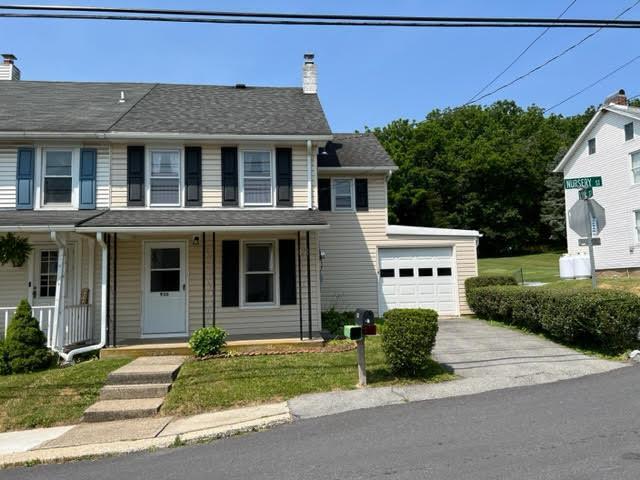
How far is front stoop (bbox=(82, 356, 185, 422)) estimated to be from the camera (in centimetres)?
711

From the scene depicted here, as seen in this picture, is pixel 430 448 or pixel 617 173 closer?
pixel 430 448

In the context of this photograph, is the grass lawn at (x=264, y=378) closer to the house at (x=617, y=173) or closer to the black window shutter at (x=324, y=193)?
the black window shutter at (x=324, y=193)

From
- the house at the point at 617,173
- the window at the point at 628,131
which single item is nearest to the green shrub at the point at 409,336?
the house at the point at 617,173

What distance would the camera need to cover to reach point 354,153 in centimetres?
1617

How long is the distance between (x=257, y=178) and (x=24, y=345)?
6253mm

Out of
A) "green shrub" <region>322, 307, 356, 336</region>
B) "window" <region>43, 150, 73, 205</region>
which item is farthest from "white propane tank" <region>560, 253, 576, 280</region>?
"window" <region>43, 150, 73, 205</region>

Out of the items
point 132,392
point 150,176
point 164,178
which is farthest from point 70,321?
point 164,178

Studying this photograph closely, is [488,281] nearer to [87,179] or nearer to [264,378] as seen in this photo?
[264,378]

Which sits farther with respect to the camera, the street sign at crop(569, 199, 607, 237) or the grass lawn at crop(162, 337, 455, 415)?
the street sign at crop(569, 199, 607, 237)

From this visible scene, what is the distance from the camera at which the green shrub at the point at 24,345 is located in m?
9.39

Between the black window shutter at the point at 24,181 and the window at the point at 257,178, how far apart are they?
5.10 meters

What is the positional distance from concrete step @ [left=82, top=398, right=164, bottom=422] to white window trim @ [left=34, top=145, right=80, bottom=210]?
618 centimetres

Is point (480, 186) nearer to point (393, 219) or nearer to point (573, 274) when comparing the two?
point (393, 219)

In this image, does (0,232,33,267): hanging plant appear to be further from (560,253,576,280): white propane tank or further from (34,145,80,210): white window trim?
(560,253,576,280): white propane tank
